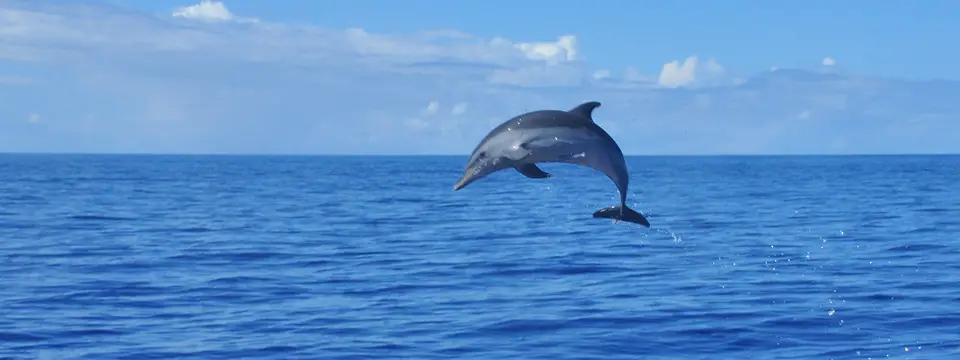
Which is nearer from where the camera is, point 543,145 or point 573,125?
point 543,145

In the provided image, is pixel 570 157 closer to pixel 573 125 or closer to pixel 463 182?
pixel 573 125

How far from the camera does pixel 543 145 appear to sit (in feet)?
20.4

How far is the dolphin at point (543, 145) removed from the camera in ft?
20.4

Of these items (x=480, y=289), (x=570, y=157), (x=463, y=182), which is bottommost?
(x=480, y=289)

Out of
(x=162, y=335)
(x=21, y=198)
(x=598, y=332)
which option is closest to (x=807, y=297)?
(x=598, y=332)

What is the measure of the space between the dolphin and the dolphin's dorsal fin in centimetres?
3

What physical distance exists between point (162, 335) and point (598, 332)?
8.04m

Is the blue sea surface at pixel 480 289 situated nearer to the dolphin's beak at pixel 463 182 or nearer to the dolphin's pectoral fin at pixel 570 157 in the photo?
the dolphin's pectoral fin at pixel 570 157


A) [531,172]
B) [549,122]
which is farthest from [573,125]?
[531,172]

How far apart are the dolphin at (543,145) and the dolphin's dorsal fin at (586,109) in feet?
0.11

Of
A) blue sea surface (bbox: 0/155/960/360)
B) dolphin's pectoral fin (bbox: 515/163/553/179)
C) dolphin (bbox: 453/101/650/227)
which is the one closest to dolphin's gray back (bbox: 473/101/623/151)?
dolphin (bbox: 453/101/650/227)

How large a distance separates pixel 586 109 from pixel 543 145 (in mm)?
739

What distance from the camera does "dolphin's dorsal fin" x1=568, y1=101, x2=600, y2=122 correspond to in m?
6.70

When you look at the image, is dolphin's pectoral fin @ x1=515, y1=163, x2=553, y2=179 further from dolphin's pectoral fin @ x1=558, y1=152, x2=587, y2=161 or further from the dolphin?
dolphin's pectoral fin @ x1=558, y1=152, x2=587, y2=161
